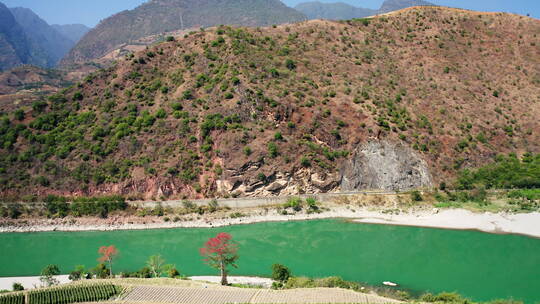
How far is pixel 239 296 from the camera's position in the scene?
23.0 meters

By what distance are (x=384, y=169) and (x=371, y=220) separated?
1014 centimetres

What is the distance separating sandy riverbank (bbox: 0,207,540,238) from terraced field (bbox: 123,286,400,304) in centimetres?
2407

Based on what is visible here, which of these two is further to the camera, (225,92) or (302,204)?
(225,92)

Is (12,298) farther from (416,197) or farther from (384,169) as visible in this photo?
(384,169)

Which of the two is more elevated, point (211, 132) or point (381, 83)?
point (381, 83)

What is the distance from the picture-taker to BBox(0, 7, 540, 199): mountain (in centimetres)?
5456

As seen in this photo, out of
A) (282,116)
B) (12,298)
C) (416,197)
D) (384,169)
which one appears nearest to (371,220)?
(416,197)

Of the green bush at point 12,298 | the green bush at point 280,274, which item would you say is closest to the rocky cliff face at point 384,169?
the green bush at point 280,274

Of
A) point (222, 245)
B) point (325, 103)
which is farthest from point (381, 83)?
point (222, 245)

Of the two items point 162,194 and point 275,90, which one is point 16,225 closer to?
point 162,194

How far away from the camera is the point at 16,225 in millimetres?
49594

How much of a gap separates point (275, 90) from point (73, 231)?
34899 millimetres

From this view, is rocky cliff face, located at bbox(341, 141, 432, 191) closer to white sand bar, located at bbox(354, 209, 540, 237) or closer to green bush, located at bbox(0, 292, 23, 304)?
white sand bar, located at bbox(354, 209, 540, 237)

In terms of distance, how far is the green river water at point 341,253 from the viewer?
3136 centimetres
